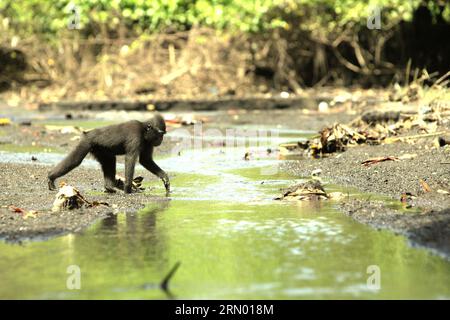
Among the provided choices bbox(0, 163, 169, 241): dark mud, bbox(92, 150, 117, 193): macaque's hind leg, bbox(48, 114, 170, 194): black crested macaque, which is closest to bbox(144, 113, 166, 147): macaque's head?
bbox(48, 114, 170, 194): black crested macaque

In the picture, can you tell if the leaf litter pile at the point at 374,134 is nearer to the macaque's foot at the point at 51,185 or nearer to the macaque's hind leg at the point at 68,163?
the macaque's hind leg at the point at 68,163

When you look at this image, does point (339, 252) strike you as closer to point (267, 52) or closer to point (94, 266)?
point (94, 266)


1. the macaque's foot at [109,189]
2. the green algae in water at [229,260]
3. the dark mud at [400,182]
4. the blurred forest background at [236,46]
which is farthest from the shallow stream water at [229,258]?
the blurred forest background at [236,46]

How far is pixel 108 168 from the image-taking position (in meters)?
9.25

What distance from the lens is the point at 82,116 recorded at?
20.2m

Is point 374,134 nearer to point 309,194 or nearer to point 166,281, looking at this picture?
point 309,194

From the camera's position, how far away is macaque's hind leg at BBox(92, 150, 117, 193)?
927 centimetres

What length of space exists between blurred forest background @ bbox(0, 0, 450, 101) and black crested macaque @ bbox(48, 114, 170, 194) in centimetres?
1324

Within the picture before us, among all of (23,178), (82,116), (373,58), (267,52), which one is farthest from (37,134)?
(373,58)

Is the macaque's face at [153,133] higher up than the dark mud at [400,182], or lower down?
higher up

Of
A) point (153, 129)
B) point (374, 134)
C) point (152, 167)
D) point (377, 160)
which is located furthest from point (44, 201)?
point (374, 134)

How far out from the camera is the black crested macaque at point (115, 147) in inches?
362

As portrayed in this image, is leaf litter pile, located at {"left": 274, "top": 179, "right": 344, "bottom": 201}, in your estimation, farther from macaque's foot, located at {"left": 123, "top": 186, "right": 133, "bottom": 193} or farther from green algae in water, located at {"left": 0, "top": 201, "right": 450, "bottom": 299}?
macaque's foot, located at {"left": 123, "top": 186, "right": 133, "bottom": 193}

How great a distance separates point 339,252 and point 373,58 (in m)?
18.5
